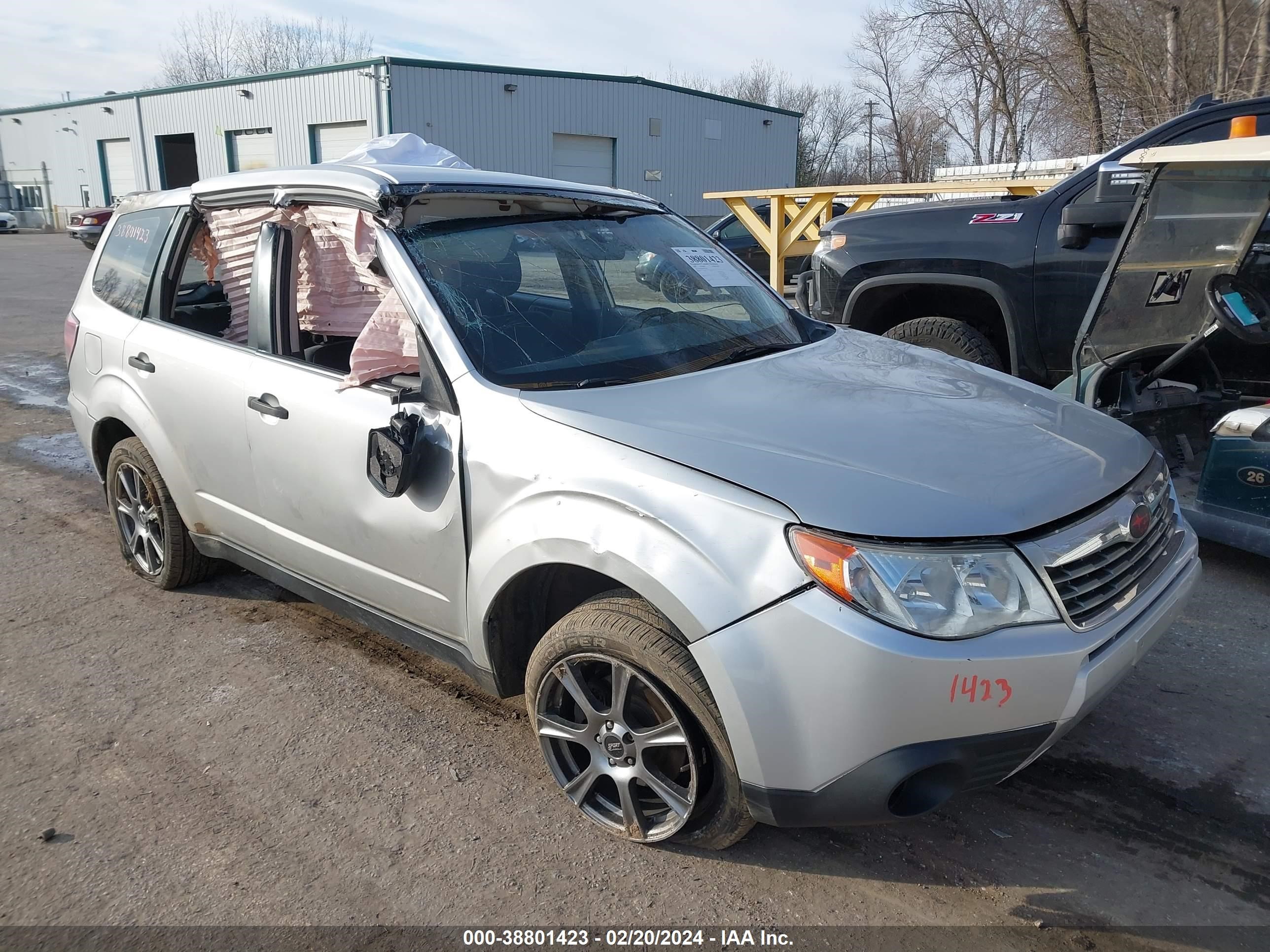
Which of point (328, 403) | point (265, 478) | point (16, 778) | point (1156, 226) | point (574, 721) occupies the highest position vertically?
point (1156, 226)

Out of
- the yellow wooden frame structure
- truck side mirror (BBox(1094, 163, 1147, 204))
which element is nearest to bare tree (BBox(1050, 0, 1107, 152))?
the yellow wooden frame structure

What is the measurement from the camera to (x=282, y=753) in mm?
3180

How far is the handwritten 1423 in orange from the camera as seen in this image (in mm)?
2135

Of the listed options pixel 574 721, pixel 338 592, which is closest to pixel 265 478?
pixel 338 592

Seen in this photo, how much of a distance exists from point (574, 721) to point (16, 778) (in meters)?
1.80

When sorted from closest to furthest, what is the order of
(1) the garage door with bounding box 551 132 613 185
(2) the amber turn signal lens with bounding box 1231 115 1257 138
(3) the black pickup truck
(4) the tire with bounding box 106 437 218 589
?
(4) the tire with bounding box 106 437 218 589 < (2) the amber turn signal lens with bounding box 1231 115 1257 138 < (3) the black pickup truck < (1) the garage door with bounding box 551 132 613 185

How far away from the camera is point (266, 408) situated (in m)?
3.40

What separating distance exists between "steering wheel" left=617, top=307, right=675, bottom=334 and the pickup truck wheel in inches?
108

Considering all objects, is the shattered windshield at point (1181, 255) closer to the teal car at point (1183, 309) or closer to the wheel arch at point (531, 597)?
the teal car at point (1183, 309)

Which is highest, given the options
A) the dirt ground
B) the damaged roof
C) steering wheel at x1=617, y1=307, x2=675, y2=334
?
the damaged roof

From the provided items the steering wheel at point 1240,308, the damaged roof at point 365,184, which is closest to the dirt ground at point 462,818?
the steering wheel at point 1240,308

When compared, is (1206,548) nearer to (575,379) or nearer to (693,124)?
(575,379)

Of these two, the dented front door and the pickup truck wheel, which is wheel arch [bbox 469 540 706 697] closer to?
the dented front door

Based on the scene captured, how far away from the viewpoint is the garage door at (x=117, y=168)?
39000 millimetres
